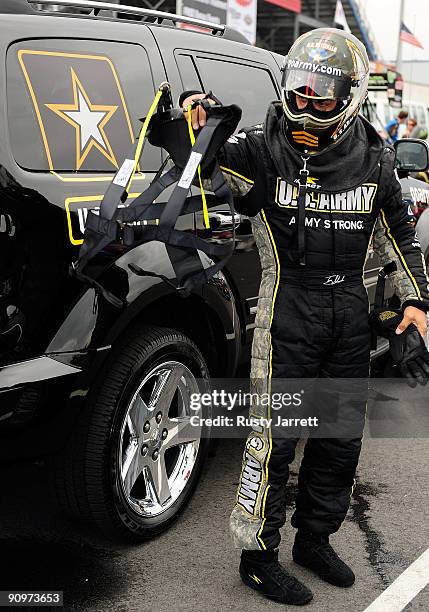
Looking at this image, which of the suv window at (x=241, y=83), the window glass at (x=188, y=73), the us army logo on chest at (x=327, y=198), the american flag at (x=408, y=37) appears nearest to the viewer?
the us army logo on chest at (x=327, y=198)

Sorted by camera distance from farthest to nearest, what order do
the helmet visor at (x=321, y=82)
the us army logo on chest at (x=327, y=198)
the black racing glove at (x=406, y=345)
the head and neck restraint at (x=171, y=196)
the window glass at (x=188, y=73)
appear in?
the window glass at (x=188, y=73)
the black racing glove at (x=406, y=345)
the us army logo on chest at (x=327, y=198)
the helmet visor at (x=321, y=82)
the head and neck restraint at (x=171, y=196)

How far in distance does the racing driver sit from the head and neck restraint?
0.08 m

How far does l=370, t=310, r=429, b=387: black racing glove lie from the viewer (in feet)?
9.15

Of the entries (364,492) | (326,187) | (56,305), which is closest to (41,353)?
(56,305)

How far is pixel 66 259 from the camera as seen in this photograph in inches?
105

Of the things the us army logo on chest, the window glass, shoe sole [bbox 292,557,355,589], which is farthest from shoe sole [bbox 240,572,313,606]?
the window glass

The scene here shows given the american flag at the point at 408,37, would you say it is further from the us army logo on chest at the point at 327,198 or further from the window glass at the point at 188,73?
the us army logo on chest at the point at 327,198

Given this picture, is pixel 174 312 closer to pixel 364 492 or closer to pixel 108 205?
pixel 108 205

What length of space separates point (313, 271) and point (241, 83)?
146 cm

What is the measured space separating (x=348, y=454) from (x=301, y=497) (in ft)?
0.84

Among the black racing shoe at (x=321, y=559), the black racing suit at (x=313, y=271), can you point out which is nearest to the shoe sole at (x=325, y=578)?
the black racing shoe at (x=321, y=559)

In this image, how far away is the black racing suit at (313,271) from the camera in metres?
2.69

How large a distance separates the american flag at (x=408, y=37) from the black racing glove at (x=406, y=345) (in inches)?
1103

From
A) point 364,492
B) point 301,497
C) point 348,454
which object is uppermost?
point 348,454
